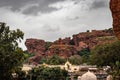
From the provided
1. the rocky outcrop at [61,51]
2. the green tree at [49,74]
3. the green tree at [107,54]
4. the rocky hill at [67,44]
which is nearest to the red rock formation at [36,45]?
the rocky hill at [67,44]

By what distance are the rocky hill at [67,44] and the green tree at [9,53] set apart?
9345 centimetres

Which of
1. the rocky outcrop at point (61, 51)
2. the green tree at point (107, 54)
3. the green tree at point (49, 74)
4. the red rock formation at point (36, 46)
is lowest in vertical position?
the green tree at point (49, 74)

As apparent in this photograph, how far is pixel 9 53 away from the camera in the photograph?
144 feet

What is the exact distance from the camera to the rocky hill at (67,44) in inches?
5561

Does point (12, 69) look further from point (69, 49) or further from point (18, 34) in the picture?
point (69, 49)

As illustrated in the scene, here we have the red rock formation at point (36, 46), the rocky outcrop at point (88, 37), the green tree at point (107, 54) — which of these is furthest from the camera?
the red rock formation at point (36, 46)

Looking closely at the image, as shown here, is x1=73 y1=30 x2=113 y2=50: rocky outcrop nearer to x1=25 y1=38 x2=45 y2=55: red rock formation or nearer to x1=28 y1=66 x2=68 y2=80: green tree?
x1=25 y1=38 x2=45 y2=55: red rock formation

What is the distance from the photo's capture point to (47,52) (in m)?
146

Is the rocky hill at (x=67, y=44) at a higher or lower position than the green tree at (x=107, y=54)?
higher

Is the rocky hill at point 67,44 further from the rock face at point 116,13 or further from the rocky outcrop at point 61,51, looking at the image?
the rock face at point 116,13

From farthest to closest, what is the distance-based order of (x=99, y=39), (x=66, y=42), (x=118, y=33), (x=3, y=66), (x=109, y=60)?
(x=66, y=42)
(x=99, y=39)
(x=109, y=60)
(x=3, y=66)
(x=118, y=33)

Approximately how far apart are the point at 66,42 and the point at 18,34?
111432 millimetres

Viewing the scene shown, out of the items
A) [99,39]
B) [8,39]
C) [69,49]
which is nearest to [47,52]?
[69,49]

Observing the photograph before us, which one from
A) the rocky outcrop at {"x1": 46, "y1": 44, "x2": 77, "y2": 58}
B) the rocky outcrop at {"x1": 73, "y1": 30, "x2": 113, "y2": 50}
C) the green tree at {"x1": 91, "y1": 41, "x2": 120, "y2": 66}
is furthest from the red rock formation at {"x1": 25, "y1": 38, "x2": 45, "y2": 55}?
the green tree at {"x1": 91, "y1": 41, "x2": 120, "y2": 66}
